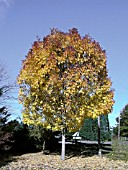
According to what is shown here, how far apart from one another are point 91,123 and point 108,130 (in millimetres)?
2517

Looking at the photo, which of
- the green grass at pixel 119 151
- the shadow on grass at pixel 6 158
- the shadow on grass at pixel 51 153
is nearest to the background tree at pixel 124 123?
the shadow on grass at pixel 51 153

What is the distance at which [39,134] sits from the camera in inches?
726

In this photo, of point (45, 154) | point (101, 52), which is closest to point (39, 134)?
point (45, 154)

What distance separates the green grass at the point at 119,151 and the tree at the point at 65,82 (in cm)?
245

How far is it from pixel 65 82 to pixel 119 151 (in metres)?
5.03

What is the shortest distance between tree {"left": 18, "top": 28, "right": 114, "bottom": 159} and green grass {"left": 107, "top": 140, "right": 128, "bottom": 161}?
2.45 m

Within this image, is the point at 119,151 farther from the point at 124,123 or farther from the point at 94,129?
the point at 124,123

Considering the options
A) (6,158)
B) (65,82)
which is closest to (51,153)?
(6,158)

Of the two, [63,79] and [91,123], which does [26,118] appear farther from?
[91,123]

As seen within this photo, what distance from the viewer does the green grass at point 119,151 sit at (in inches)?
602

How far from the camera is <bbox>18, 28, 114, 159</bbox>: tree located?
14.4m

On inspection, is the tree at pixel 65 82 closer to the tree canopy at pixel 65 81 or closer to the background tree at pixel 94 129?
the tree canopy at pixel 65 81

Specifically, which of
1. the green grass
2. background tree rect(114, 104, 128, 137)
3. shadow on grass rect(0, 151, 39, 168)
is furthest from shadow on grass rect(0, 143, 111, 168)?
background tree rect(114, 104, 128, 137)

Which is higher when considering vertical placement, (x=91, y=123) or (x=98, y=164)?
(x=91, y=123)
